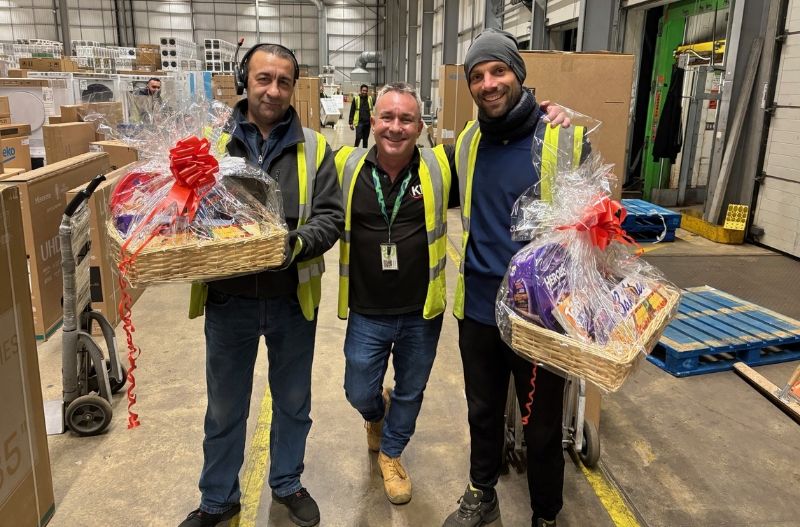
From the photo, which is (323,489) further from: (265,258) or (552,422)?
(265,258)

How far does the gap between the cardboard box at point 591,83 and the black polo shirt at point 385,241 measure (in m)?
1.25

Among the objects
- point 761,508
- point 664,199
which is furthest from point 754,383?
point 664,199

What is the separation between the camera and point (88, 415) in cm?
319

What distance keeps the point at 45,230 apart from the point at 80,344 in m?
1.44

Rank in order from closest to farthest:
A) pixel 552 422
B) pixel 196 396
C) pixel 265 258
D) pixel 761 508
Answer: pixel 265 258
pixel 552 422
pixel 761 508
pixel 196 396

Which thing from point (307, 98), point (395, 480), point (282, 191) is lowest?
point (395, 480)

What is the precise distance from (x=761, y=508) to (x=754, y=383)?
4.61ft

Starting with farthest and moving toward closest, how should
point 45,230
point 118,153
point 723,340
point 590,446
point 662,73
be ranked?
point 662,73
point 118,153
point 45,230
point 723,340
point 590,446

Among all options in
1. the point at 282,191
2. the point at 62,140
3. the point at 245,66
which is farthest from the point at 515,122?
the point at 62,140

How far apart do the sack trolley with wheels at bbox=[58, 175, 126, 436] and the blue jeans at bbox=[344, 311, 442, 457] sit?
60.5 inches

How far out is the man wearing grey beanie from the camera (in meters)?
2.08

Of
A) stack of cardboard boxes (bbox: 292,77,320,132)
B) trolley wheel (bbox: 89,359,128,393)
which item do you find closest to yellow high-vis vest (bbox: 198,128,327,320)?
trolley wheel (bbox: 89,359,128,393)

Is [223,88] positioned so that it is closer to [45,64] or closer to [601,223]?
[45,64]

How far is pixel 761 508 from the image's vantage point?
268cm
